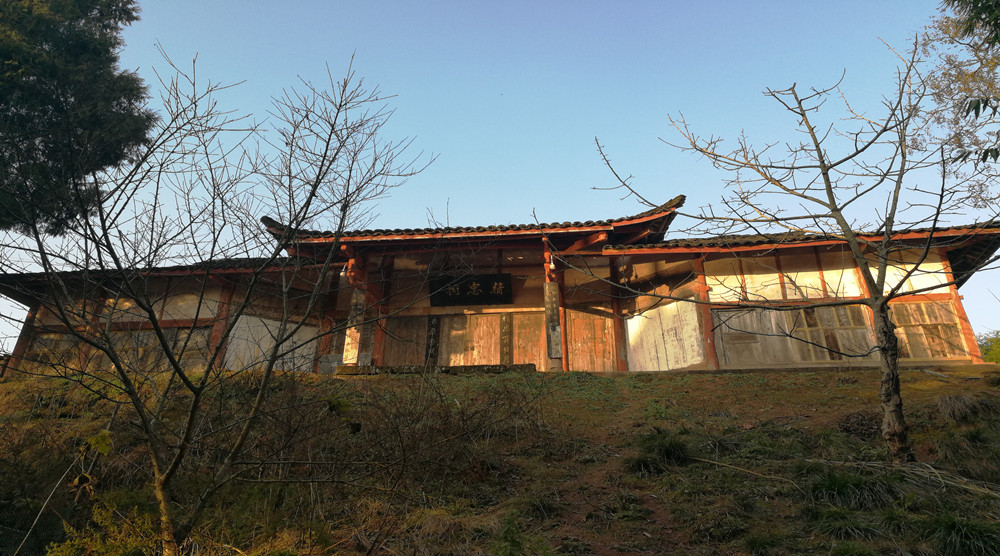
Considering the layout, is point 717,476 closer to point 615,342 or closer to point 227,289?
point 615,342

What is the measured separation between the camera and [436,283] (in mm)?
12992

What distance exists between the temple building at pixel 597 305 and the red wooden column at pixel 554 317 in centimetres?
3

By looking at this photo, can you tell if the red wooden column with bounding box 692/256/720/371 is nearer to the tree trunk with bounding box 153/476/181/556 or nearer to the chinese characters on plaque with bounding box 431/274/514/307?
the chinese characters on plaque with bounding box 431/274/514/307

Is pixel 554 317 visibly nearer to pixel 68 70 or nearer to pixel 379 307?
pixel 379 307

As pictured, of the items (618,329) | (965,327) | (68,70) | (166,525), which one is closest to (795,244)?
(965,327)

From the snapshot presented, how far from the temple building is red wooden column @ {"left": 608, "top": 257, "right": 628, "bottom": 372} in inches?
1.3

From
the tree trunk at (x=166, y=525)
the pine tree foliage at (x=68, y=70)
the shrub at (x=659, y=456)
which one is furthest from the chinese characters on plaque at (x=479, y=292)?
the tree trunk at (x=166, y=525)

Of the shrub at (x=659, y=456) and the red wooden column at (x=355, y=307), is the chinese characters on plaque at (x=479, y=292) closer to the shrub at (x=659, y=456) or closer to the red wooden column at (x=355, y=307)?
the red wooden column at (x=355, y=307)

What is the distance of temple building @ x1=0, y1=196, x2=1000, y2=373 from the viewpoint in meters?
10.6

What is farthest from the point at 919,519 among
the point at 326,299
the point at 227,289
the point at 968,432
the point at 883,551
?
the point at 227,289

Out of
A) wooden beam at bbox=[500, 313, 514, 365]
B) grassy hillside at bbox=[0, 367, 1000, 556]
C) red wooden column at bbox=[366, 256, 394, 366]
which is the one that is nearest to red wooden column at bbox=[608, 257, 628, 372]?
wooden beam at bbox=[500, 313, 514, 365]

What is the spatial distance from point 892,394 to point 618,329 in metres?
7.44

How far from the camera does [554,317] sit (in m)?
11.2

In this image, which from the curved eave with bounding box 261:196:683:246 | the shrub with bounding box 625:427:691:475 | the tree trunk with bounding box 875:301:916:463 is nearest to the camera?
the tree trunk with bounding box 875:301:916:463
